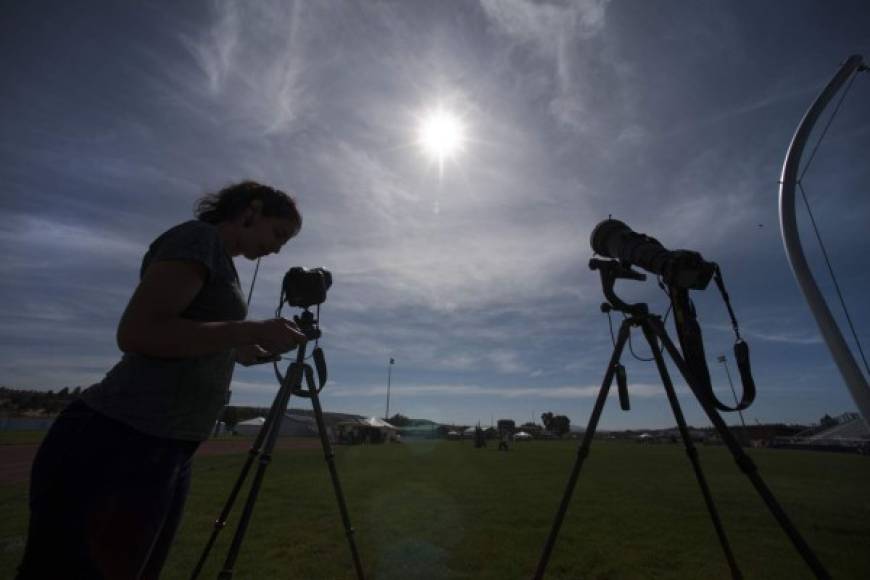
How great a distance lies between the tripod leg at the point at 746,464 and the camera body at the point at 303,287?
95.9 inches

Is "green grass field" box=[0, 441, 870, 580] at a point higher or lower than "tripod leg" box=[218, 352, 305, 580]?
lower

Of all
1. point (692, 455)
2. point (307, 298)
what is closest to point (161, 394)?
point (307, 298)

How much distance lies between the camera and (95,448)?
127 cm

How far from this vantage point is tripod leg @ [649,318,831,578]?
2048mm

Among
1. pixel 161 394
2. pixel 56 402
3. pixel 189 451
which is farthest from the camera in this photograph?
pixel 56 402

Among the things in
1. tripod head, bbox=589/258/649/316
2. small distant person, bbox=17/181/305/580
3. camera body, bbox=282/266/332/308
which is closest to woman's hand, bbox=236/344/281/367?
camera body, bbox=282/266/332/308

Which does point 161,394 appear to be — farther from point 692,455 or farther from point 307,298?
point 692,455

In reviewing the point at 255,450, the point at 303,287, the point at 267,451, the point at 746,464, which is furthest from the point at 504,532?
the point at 303,287

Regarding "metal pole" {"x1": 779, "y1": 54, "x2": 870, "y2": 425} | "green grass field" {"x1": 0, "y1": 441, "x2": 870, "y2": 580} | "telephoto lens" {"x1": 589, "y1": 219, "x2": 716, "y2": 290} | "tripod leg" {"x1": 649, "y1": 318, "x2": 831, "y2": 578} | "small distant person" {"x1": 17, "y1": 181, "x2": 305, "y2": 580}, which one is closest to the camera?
"small distant person" {"x1": 17, "y1": 181, "x2": 305, "y2": 580}

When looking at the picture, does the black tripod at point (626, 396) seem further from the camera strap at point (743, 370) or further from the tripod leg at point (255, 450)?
the tripod leg at point (255, 450)

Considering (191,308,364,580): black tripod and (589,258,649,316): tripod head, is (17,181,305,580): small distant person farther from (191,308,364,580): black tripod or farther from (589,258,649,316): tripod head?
(589,258,649,316): tripod head

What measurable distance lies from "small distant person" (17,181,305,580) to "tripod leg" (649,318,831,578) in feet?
8.17

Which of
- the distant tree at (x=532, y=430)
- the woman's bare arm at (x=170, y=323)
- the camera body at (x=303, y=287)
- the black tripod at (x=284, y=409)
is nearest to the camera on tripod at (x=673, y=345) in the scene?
the black tripod at (x=284, y=409)

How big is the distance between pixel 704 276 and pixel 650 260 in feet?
1.21
